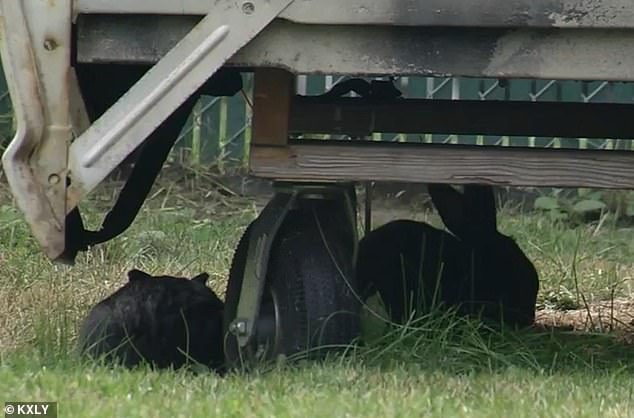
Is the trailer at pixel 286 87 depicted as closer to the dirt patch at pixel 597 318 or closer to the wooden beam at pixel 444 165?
the wooden beam at pixel 444 165

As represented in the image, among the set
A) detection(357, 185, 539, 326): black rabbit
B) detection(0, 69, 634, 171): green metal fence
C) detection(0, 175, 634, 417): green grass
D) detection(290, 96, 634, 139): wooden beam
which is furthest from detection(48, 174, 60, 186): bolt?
detection(0, 69, 634, 171): green metal fence

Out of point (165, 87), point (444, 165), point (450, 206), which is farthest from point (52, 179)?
point (450, 206)

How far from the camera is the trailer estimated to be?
11.7 ft

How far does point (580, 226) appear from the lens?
8.02 metres

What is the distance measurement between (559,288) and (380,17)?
288 centimetres

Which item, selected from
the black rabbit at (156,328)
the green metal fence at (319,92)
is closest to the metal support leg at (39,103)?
the black rabbit at (156,328)

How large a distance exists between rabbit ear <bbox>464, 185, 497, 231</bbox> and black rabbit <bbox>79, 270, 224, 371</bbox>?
1.21 meters

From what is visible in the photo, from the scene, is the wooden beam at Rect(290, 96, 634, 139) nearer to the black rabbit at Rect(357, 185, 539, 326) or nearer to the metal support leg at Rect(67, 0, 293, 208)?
the black rabbit at Rect(357, 185, 539, 326)

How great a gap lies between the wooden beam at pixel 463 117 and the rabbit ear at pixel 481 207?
1.11ft

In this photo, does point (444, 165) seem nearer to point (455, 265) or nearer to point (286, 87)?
point (286, 87)

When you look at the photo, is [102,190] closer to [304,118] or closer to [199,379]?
[304,118]

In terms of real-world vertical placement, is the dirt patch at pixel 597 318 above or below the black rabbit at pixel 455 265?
below

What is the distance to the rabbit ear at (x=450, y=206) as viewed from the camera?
5172 millimetres

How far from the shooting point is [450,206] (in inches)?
204
